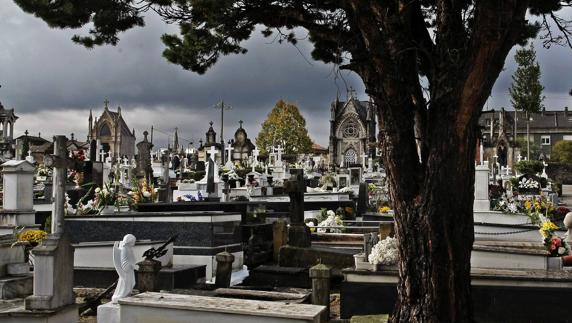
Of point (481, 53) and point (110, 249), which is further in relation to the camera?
point (110, 249)

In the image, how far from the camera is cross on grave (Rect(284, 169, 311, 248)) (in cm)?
1109

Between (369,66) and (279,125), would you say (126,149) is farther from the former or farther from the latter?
(369,66)

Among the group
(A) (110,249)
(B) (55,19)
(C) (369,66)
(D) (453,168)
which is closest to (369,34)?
(C) (369,66)

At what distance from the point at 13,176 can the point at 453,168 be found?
10.3m

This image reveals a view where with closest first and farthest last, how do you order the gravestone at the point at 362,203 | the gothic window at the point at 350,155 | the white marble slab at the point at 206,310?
1. the white marble slab at the point at 206,310
2. the gravestone at the point at 362,203
3. the gothic window at the point at 350,155

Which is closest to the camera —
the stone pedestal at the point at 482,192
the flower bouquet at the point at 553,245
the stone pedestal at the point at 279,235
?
the flower bouquet at the point at 553,245

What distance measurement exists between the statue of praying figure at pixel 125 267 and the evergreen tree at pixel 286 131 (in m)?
61.2

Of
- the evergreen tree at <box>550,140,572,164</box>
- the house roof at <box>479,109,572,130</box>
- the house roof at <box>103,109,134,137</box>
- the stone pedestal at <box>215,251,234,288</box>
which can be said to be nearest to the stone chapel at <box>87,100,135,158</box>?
the house roof at <box>103,109,134,137</box>

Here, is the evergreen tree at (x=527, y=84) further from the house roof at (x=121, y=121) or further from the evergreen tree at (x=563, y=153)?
the house roof at (x=121, y=121)

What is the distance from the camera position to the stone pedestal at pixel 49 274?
21.8 ft

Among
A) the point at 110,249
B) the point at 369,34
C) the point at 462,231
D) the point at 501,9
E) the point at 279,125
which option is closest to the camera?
the point at 501,9

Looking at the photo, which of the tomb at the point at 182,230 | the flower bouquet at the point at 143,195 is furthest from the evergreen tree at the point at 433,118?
the flower bouquet at the point at 143,195

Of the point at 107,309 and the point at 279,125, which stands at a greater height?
the point at 279,125

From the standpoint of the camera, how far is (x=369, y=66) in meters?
5.22
